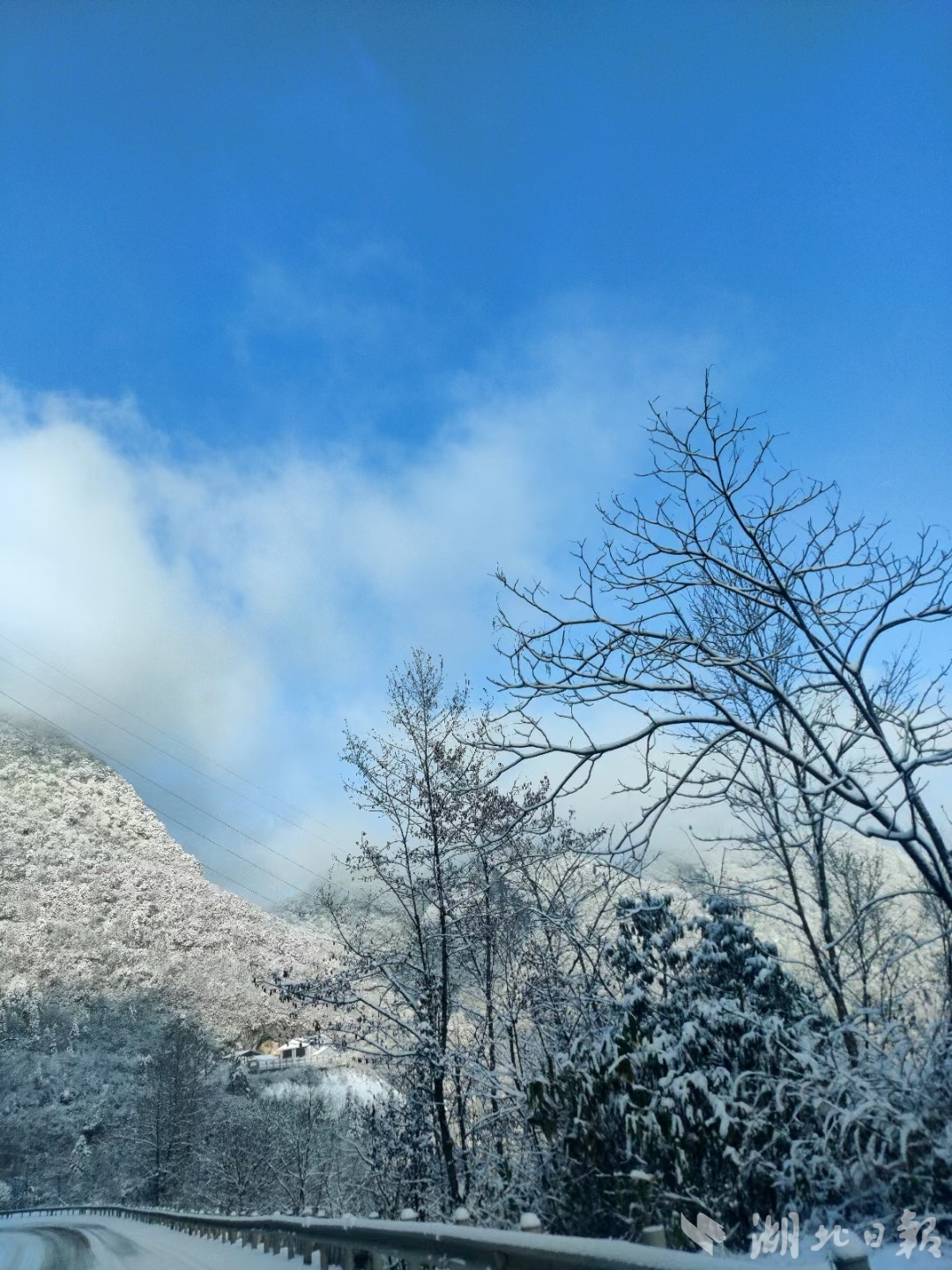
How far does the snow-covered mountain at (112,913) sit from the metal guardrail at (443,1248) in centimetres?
3690

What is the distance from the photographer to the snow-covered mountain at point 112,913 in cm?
5175

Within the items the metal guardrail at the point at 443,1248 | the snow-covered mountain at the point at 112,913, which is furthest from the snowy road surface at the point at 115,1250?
the snow-covered mountain at the point at 112,913

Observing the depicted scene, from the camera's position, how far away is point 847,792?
4.54 metres

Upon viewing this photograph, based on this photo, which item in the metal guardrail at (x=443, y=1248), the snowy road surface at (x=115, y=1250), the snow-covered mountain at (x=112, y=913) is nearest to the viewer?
the metal guardrail at (x=443, y=1248)

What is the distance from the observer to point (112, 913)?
57719 mm

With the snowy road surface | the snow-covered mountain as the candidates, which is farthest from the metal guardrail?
the snow-covered mountain

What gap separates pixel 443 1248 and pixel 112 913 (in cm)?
6362

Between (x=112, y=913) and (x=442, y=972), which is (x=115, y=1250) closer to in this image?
(x=442, y=972)

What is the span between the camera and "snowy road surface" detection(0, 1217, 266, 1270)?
1002 cm

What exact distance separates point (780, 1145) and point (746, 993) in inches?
55.1

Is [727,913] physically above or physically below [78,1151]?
above

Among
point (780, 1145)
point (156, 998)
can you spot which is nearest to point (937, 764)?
point (780, 1145)

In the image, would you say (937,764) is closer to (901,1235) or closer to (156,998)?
(901,1235)

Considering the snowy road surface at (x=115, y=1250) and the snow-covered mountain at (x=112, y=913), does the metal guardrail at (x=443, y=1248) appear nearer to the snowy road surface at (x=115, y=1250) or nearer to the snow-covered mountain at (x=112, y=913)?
the snowy road surface at (x=115, y=1250)
